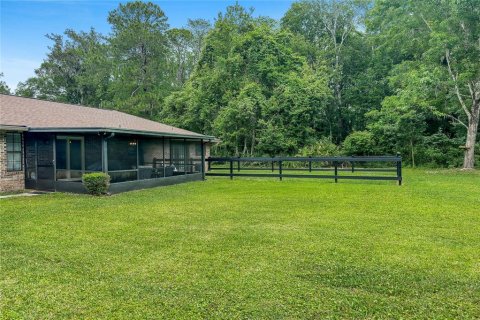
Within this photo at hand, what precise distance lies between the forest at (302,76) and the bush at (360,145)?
0.25 ft

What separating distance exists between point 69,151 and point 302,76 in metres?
18.1

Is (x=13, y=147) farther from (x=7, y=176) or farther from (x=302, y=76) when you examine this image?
(x=302, y=76)

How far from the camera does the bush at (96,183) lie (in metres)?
9.72

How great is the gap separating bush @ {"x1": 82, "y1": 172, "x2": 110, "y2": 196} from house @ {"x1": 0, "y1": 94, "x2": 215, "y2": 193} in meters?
0.34

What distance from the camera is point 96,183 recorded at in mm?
9734

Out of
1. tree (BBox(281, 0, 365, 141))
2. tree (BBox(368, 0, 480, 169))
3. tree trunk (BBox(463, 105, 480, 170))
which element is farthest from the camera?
tree (BBox(281, 0, 365, 141))

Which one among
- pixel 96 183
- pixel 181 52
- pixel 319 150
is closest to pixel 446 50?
pixel 319 150

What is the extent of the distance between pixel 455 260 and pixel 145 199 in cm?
728

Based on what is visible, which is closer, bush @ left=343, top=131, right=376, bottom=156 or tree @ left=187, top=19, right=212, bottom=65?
bush @ left=343, top=131, right=376, bottom=156

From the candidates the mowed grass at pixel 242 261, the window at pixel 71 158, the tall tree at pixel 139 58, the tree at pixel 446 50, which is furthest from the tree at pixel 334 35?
the mowed grass at pixel 242 261

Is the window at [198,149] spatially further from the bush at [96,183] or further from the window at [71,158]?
the bush at [96,183]

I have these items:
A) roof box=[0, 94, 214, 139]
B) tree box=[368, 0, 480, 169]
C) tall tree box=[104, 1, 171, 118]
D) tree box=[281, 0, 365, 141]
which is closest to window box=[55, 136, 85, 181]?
roof box=[0, 94, 214, 139]

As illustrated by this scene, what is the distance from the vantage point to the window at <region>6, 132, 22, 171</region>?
34.1ft

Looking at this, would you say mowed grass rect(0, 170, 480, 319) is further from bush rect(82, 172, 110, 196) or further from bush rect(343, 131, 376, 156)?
bush rect(343, 131, 376, 156)
